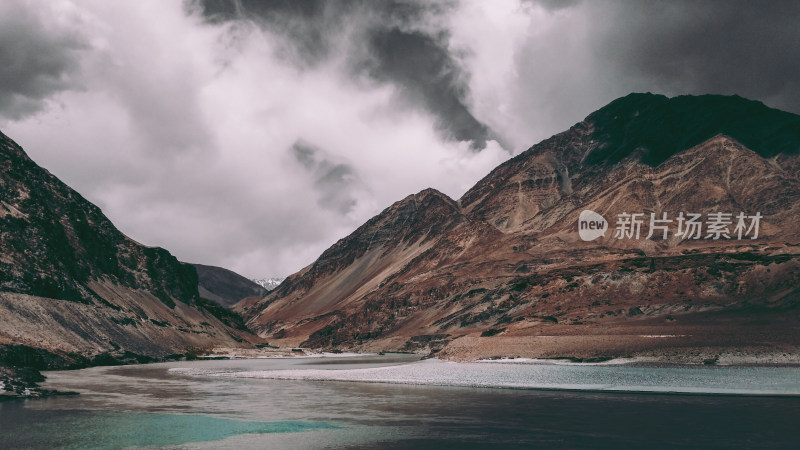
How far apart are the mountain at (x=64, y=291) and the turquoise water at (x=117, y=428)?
29.0 metres

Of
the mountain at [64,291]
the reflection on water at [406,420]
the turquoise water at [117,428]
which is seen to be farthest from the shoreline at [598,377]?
the mountain at [64,291]

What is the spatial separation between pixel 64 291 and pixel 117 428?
363ft

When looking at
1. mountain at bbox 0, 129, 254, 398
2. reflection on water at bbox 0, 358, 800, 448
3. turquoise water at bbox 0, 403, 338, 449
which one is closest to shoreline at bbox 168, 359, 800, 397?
reflection on water at bbox 0, 358, 800, 448

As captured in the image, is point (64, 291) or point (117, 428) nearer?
point (117, 428)

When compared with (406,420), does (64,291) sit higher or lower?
higher

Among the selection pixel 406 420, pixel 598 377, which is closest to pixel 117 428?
pixel 406 420

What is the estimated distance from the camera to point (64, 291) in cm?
12938

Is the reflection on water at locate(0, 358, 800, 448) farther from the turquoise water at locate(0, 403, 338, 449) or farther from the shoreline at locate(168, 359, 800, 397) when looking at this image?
the shoreline at locate(168, 359, 800, 397)

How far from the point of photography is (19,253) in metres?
125

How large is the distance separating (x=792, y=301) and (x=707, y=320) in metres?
15.0

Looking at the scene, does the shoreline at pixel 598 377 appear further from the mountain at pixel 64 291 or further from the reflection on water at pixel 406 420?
the mountain at pixel 64 291

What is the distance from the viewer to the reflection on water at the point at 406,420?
101 feet

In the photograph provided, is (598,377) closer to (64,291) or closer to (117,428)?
(117,428)

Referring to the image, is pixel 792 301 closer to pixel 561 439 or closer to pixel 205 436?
pixel 561 439
